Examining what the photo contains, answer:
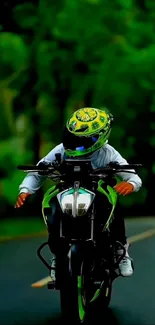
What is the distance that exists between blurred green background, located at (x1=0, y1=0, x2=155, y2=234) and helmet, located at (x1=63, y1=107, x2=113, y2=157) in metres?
18.7

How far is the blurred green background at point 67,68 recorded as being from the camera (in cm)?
2759

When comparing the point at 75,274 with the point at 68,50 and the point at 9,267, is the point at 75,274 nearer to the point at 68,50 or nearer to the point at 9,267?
the point at 9,267

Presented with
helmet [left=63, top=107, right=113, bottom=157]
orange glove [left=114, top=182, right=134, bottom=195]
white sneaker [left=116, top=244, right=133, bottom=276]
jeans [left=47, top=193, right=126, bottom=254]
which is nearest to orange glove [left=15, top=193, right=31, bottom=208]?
jeans [left=47, top=193, right=126, bottom=254]

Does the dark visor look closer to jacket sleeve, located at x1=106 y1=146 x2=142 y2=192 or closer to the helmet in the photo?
the helmet

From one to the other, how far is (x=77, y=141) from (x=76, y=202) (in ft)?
2.22

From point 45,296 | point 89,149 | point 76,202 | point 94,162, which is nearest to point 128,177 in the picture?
point 94,162

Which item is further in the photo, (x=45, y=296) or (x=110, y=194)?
(x=45, y=296)

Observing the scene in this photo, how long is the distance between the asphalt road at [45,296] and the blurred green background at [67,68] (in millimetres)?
14610

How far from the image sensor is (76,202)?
681cm

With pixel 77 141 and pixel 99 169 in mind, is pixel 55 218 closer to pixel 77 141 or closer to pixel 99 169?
pixel 99 169

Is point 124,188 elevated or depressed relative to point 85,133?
depressed

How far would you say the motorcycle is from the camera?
674 centimetres

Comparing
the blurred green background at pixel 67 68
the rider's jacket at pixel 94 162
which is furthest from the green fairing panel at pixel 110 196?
the blurred green background at pixel 67 68

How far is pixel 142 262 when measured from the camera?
11672 millimetres
